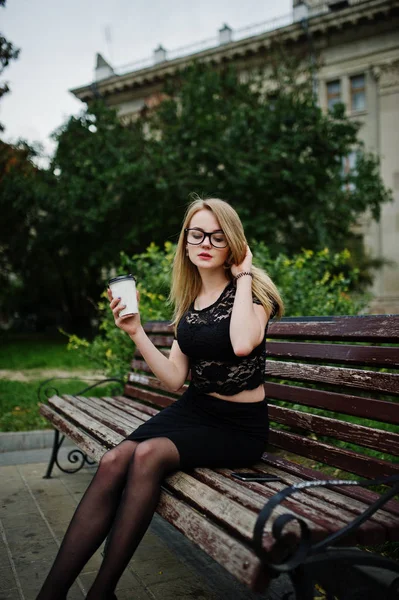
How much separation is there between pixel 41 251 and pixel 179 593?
22.0 meters

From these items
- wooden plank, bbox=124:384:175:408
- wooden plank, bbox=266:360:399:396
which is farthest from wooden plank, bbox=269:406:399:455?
wooden plank, bbox=124:384:175:408

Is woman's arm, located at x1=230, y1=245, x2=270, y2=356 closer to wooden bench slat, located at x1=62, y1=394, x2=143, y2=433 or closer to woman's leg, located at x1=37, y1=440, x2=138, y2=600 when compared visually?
woman's leg, located at x1=37, y1=440, x2=138, y2=600

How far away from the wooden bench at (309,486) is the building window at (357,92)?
25.8m

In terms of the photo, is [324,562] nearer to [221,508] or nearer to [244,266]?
[221,508]

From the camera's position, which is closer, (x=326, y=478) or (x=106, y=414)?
(x=326, y=478)

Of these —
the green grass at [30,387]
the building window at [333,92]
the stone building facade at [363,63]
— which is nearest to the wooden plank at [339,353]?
the green grass at [30,387]

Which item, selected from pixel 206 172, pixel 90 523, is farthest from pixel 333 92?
pixel 90 523

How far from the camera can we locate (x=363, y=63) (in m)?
25.5

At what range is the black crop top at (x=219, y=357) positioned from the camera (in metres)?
2.50

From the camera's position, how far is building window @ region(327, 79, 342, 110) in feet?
87.7

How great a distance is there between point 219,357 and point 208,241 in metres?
0.56

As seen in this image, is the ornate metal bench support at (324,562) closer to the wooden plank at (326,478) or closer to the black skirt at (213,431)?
the wooden plank at (326,478)

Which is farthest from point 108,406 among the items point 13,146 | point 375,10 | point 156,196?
point 375,10

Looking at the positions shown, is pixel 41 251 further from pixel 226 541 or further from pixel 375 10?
pixel 226 541
